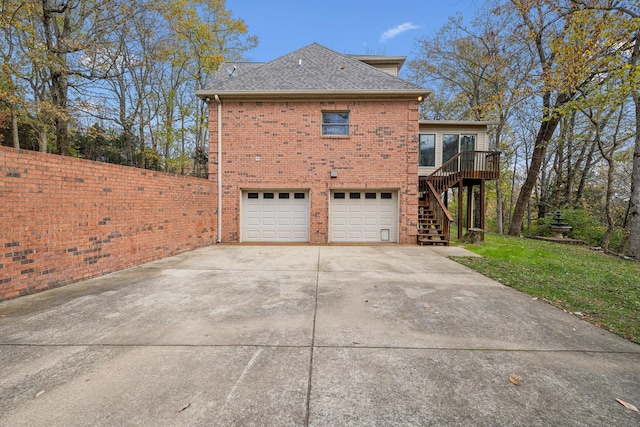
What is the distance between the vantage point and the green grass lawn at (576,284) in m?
3.27

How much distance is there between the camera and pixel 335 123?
952cm

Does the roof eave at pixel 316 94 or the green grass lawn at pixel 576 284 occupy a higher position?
the roof eave at pixel 316 94

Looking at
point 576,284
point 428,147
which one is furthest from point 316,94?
point 576,284

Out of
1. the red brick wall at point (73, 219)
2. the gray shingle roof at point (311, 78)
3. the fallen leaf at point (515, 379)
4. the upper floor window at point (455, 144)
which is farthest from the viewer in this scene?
the upper floor window at point (455, 144)

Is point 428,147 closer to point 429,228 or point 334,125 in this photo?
point 429,228

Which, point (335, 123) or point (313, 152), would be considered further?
point (335, 123)

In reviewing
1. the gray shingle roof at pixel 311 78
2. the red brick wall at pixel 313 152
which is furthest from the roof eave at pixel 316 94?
the red brick wall at pixel 313 152

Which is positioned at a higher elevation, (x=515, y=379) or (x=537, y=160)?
(x=537, y=160)

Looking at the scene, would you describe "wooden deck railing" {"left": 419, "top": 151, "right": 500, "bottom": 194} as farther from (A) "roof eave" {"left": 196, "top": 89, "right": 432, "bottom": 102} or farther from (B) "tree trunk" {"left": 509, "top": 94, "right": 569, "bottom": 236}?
(B) "tree trunk" {"left": 509, "top": 94, "right": 569, "bottom": 236}

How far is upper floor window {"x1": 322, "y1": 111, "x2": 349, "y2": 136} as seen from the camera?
9.51 metres

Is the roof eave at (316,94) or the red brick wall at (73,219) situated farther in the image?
the roof eave at (316,94)

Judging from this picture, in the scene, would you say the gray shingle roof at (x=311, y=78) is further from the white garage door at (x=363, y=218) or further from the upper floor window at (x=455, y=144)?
the upper floor window at (x=455, y=144)

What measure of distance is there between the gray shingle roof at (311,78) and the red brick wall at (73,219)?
4.72 meters

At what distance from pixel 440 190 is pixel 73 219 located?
34.3 feet
